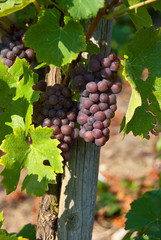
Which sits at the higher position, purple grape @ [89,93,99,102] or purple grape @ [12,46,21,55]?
purple grape @ [12,46,21,55]

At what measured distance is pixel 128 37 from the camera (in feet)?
19.0

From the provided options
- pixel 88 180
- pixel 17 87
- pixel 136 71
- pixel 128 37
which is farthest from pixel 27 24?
pixel 128 37

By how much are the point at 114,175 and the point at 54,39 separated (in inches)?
114

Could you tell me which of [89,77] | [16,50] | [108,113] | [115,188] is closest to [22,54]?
[16,50]

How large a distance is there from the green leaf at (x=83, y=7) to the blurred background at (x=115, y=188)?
8.10 feet

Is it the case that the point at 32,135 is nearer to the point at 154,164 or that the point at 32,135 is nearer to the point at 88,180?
the point at 88,180

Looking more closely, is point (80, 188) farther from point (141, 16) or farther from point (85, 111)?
point (141, 16)

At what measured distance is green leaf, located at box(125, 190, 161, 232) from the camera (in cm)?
137

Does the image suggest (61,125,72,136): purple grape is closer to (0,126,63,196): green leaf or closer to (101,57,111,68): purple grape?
(0,126,63,196): green leaf

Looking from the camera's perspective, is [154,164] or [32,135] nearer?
[32,135]

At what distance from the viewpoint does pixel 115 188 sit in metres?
3.64

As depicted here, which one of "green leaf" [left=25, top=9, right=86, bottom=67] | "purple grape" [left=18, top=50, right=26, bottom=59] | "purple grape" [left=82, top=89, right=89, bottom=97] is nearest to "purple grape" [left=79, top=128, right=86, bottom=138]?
"purple grape" [left=82, top=89, right=89, bottom=97]

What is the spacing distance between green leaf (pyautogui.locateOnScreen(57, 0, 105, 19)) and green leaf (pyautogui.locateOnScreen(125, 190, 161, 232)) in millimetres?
834

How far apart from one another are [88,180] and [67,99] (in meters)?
0.35
